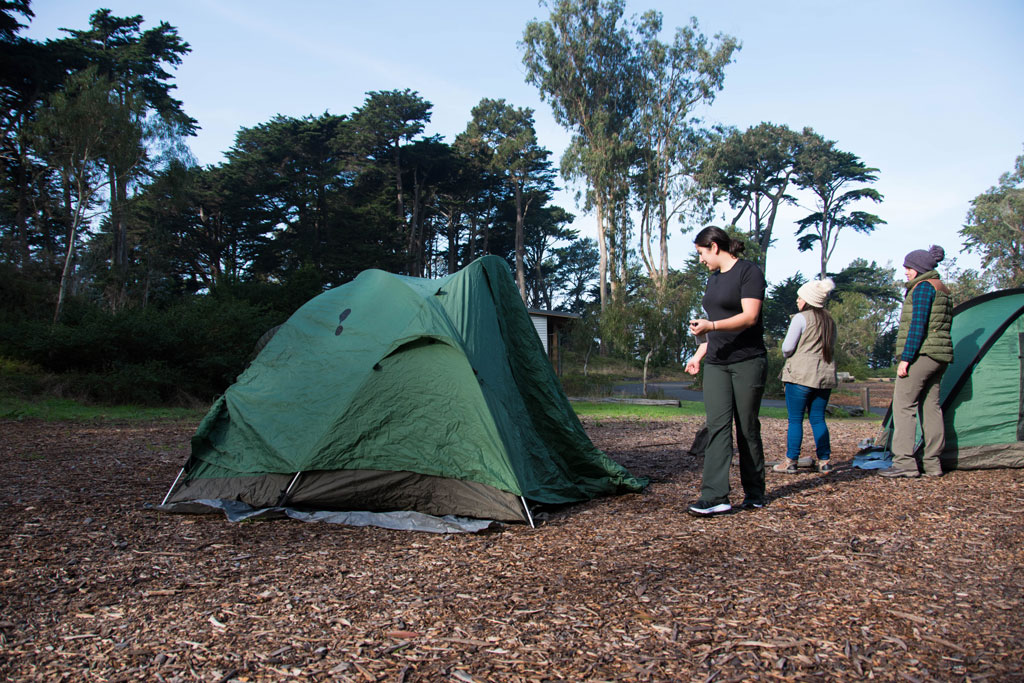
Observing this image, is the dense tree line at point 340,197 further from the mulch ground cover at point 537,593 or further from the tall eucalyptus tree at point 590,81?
the mulch ground cover at point 537,593

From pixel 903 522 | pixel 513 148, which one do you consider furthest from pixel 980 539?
pixel 513 148

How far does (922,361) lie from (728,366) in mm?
2101

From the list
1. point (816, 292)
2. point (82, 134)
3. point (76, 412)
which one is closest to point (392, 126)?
point (82, 134)

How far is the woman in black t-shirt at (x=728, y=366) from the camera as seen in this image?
14.5 feet

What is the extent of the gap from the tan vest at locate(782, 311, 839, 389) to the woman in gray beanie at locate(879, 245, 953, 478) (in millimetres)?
553

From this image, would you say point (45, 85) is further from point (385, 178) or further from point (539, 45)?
point (539, 45)

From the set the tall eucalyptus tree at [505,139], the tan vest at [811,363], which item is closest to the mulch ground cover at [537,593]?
the tan vest at [811,363]

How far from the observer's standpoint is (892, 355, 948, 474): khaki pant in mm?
5578

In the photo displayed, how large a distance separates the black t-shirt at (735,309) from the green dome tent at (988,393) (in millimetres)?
2671

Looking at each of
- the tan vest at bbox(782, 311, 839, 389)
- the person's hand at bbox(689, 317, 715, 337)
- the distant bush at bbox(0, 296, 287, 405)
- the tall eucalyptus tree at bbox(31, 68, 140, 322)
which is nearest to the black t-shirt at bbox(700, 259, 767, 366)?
the person's hand at bbox(689, 317, 715, 337)

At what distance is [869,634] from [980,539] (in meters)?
1.78

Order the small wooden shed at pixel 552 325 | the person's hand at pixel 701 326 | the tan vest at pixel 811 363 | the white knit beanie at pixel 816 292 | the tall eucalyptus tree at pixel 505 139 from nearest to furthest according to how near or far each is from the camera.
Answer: the person's hand at pixel 701 326
the tan vest at pixel 811 363
the white knit beanie at pixel 816 292
the small wooden shed at pixel 552 325
the tall eucalyptus tree at pixel 505 139

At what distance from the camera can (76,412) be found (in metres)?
11.3

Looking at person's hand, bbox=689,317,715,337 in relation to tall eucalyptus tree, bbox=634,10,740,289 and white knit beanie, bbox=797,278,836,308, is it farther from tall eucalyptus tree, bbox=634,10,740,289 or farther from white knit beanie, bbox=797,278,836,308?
tall eucalyptus tree, bbox=634,10,740,289
